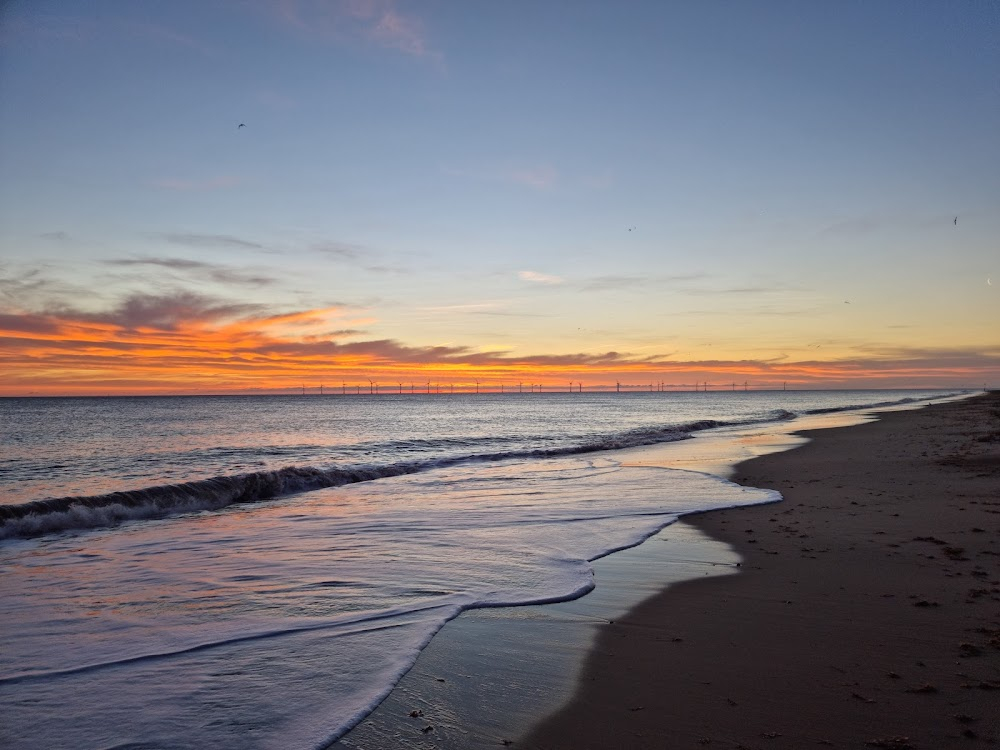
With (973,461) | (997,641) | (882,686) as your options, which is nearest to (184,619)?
(882,686)

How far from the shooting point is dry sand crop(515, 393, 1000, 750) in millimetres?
3926

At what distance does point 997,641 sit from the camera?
5.09 meters

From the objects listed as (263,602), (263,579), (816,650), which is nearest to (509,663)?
(816,650)

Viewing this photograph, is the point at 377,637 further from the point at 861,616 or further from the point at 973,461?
the point at 973,461

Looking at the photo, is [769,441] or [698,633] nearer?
[698,633]

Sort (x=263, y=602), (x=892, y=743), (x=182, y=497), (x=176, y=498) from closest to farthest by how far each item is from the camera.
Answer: (x=892, y=743)
(x=263, y=602)
(x=176, y=498)
(x=182, y=497)

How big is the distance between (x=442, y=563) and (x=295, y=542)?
10.6 feet

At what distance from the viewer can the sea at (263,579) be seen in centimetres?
448

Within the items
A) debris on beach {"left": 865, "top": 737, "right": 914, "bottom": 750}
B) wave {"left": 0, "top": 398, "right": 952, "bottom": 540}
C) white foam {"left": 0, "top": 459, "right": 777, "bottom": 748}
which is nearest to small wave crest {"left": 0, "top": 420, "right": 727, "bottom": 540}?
wave {"left": 0, "top": 398, "right": 952, "bottom": 540}

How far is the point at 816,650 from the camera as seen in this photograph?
5.20 metres

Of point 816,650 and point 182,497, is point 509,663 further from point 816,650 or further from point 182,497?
point 182,497

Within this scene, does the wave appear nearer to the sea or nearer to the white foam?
the sea

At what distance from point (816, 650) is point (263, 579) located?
638 cm

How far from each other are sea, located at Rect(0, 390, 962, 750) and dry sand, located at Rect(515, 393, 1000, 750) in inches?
62.5
